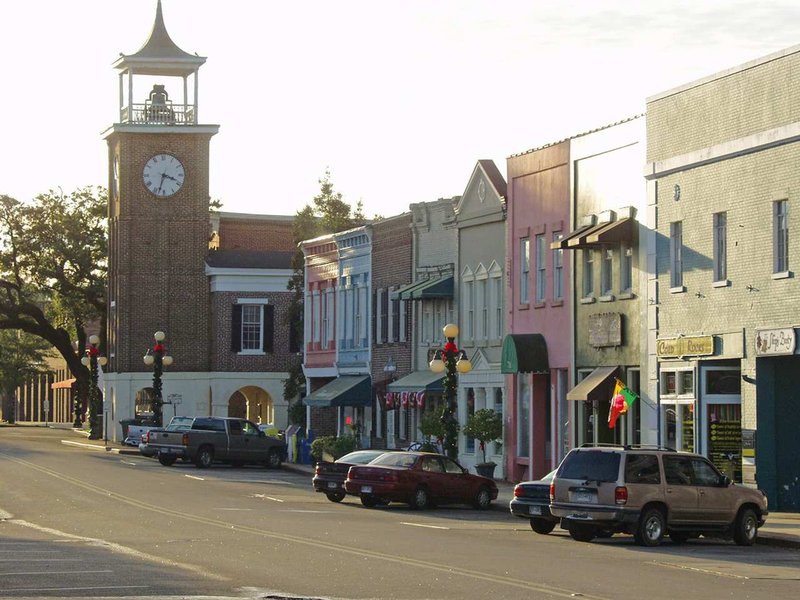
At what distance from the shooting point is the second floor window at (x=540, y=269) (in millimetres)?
43281

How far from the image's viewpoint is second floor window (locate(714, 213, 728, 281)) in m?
34.4

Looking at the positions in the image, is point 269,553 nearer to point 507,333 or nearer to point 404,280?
point 507,333

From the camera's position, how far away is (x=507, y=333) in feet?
149

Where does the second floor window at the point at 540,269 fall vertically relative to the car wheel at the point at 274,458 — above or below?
above

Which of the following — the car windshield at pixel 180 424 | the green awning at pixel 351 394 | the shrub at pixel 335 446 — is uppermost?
the green awning at pixel 351 394

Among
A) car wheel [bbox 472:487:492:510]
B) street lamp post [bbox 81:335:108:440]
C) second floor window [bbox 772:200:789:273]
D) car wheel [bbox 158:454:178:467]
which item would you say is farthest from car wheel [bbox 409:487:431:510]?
street lamp post [bbox 81:335:108:440]

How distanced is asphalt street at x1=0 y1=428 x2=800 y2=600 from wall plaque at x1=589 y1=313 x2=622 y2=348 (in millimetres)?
6023

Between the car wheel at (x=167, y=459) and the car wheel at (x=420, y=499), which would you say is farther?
the car wheel at (x=167, y=459)

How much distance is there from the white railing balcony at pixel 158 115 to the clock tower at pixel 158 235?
48mm

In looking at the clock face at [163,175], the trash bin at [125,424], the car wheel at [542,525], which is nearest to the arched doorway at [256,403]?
the trash bin at [125,424]

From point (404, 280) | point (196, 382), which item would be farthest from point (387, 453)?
point (196, 382)

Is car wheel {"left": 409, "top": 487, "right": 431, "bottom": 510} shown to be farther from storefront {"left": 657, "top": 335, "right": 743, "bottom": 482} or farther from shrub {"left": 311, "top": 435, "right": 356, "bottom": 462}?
shrub {"left": 311, "top": 435, "right": 356, "bottom": 462}

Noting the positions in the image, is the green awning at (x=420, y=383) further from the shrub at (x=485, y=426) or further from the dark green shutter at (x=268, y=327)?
the dark green shutter at (x=268, y=327)

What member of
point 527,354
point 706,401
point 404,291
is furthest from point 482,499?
point 404,291
